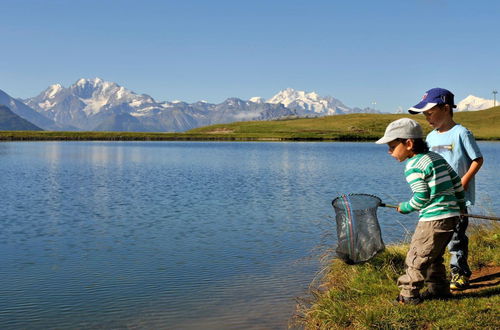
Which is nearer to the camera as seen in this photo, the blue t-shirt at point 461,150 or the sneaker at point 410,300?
the sneaker at point 410,300

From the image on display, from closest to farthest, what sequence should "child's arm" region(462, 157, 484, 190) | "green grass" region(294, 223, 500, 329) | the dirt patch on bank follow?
"green grass" region(294, 223, 500, 329) < "child's arm" region(462, 157, 484, 190) < the dirt patch on bank

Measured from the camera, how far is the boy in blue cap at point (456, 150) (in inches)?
313

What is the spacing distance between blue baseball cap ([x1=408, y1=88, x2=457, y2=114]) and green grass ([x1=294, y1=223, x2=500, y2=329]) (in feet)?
9.22

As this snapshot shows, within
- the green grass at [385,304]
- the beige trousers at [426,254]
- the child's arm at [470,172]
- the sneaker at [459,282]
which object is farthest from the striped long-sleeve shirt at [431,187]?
the sneaker at [459,282]

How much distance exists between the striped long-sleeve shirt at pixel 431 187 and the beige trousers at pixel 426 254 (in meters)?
0.13

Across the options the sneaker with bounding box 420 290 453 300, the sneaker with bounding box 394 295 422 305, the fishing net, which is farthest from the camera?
the fishing net

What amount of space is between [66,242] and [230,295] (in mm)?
7274

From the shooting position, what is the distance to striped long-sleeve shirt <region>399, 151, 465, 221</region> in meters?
6.93

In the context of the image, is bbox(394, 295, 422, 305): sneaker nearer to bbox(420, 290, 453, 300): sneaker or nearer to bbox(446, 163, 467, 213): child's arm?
bbox(420, 290, 453, 300): sneaker

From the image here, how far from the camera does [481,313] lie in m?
6.88

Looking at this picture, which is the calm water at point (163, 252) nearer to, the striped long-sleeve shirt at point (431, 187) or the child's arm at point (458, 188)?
the striped long-sleeve shirt at point (431, 187)

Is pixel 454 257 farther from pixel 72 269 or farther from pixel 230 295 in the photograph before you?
pixel 72 269

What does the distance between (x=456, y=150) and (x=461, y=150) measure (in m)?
0.07

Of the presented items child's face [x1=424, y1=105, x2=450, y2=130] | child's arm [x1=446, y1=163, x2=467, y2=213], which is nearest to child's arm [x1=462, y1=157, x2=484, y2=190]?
child's arm [x1=446, y1=163, x2=467, y2=213]
